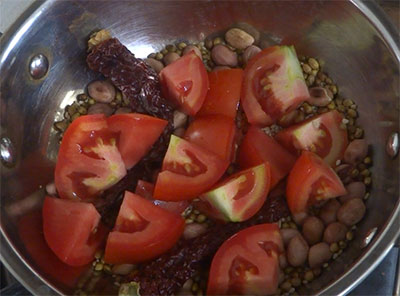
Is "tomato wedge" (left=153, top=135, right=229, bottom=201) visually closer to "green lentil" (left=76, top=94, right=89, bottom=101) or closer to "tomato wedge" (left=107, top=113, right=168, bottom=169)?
"tomato wedge" (left=107, top=113, right=168, bottom=169)

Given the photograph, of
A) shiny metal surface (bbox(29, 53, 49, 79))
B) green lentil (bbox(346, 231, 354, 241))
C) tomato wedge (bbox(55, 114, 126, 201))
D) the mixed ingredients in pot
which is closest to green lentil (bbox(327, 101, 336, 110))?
the mixed ingredients in pot

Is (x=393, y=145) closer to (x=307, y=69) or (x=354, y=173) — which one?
(x=354, y=173)

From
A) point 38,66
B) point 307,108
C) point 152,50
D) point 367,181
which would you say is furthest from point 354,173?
point 38,66

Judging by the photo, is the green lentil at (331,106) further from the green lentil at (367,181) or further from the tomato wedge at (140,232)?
the tomato wedge at (140,232)

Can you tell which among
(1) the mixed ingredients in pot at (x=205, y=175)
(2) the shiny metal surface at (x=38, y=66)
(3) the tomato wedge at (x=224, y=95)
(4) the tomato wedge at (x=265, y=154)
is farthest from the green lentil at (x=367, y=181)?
(2) the shiny metal surface at (x=38, y=66)

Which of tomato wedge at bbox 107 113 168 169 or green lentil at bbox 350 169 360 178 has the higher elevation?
green lentil at bbox 350 169 360 178

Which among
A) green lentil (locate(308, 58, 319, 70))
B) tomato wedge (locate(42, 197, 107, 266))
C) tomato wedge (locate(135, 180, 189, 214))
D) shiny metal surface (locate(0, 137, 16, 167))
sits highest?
green lentil (locate(308, 58, 319, 70))
